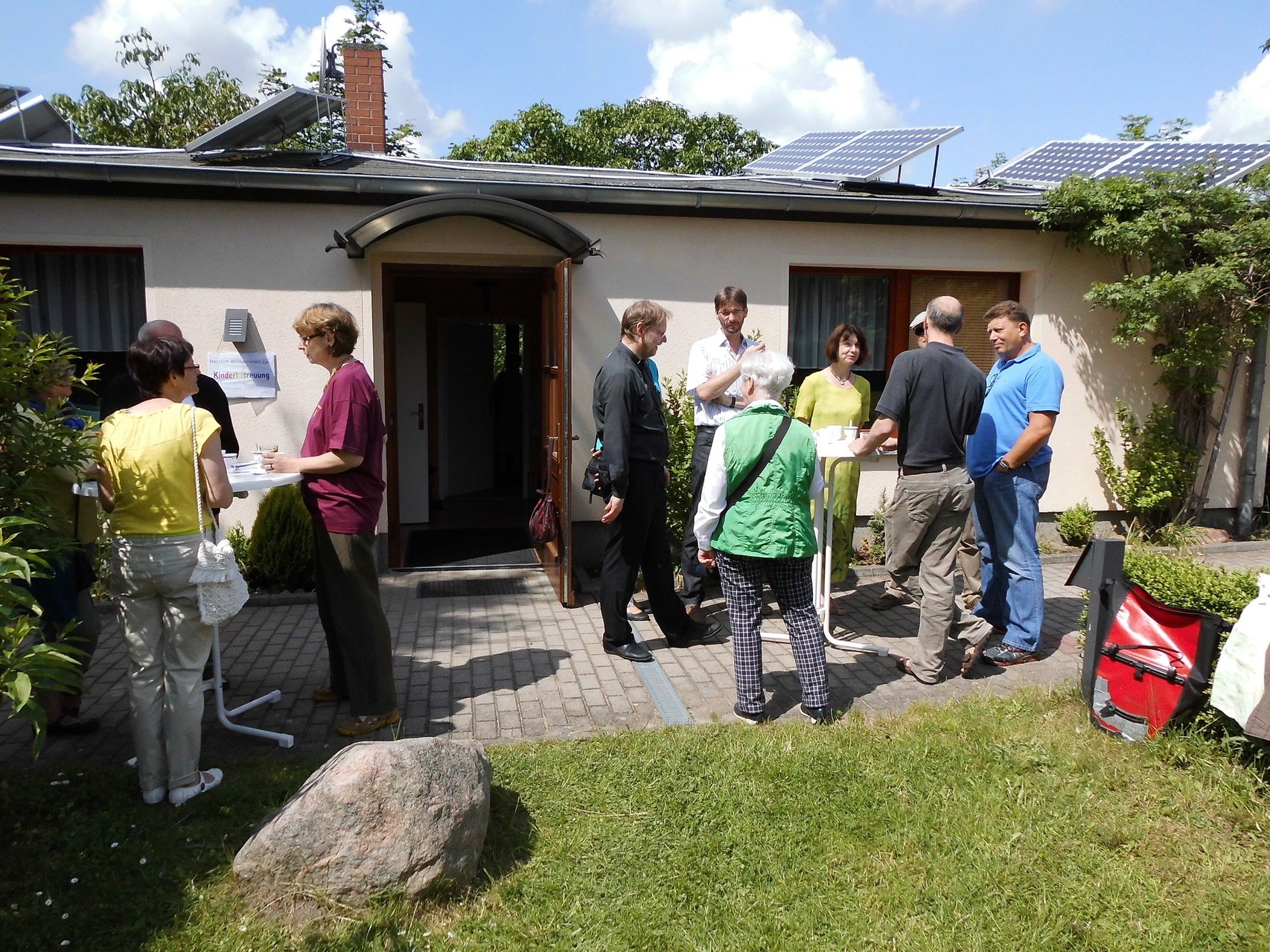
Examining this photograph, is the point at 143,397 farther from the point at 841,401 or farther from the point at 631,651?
the point at 841,401

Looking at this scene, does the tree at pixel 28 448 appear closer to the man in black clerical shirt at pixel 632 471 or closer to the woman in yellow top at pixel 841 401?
the man in black clerical shirt at pixel 632 471

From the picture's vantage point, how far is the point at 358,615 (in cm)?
425

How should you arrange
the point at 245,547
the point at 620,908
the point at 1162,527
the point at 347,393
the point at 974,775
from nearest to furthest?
the point at 620,908
the point at 974,775
the point at 347,393
the point at 245,547
the point at 1162,527

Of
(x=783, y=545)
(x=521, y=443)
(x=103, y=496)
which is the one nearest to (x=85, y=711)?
(x=103, y=496)

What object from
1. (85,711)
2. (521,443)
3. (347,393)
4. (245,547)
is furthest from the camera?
(521,443)

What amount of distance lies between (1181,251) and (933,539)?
505 cm

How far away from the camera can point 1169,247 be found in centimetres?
790

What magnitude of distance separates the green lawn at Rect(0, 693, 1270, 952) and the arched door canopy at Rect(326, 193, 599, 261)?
402cm

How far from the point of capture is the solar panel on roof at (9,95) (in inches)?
358

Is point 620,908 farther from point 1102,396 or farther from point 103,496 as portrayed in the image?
point 1102,396

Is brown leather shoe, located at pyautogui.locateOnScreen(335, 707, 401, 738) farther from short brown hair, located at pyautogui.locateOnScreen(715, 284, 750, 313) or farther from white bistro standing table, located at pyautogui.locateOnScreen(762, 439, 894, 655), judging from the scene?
short brown hair, located at pyautogui.locateOnScreen(715, 284, 750, 313)

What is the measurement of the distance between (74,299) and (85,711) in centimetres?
406

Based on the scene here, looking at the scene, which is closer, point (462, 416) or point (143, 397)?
point (143, 397)

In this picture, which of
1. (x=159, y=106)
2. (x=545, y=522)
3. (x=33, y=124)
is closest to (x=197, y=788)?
(x=545, y=522)
